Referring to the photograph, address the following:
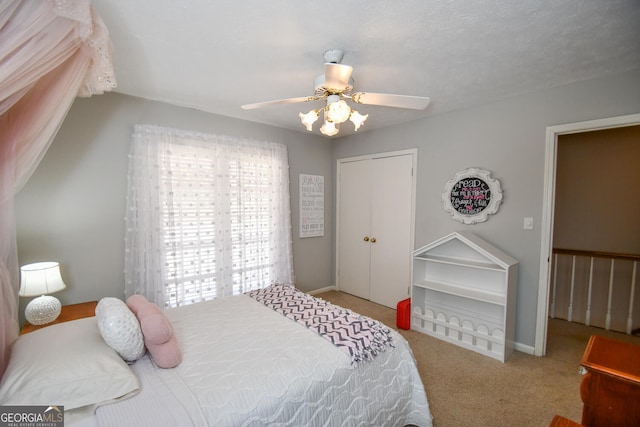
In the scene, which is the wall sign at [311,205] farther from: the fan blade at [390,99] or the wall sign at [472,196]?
the fan blade at [390,99]

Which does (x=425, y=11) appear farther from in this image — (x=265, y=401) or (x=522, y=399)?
(x=522, y=399)

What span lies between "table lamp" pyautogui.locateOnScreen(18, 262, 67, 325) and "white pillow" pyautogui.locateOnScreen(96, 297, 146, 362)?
32.4 inches

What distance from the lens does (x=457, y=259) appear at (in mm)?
2908

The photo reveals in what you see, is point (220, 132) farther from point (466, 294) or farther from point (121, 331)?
point (466, 294)

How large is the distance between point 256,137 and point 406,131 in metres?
1.88

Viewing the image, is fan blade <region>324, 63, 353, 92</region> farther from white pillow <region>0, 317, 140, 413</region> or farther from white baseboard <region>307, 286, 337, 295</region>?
white baseboard <region>307, 286, 337, 295</region>

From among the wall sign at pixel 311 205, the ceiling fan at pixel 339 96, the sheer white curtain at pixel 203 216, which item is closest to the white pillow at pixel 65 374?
the sheer white curtain at pixel 203 216

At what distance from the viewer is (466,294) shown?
271 cm

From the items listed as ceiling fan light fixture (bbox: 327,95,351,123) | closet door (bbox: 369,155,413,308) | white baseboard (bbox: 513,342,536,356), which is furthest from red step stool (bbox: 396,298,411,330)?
ceiling fan light fixture (bbox: 327,95,351,123)

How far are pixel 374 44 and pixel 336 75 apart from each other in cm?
39

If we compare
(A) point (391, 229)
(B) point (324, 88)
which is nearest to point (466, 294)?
(A) point (391, 229)

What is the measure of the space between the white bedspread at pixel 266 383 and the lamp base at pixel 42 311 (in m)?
0.79

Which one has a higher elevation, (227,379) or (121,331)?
(121,331)

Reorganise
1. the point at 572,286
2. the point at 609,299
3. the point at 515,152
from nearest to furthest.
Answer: the point at 515,152 < the point at 609,299 < the point at 572,286
